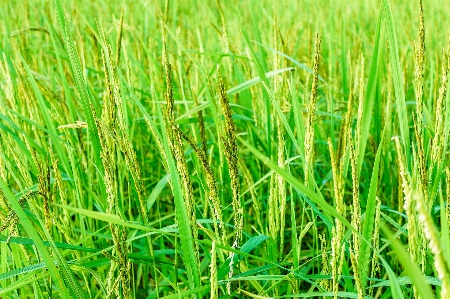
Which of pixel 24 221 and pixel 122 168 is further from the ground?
pixel 24 221

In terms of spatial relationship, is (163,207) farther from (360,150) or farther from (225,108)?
(225,108)

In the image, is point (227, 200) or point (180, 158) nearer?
point (180, 158)

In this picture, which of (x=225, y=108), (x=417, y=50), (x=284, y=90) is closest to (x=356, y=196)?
(x=225, y=108)

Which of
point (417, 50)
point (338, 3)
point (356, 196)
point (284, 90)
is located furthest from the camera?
point (338, 3)

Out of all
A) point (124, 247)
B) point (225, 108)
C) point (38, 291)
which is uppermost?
point (225, 108)

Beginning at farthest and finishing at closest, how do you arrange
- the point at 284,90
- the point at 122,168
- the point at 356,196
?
the point at 284,90, the point at 122,168, the point at 356,196

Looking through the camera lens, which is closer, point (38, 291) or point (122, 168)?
point (38, 291)

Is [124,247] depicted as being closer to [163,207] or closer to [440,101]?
[440,101]

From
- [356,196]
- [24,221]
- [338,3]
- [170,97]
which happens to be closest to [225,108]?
[170,97]

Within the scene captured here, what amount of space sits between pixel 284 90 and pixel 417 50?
0.70 m

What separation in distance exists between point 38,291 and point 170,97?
1.56 ft

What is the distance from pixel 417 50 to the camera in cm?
100

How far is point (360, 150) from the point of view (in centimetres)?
107

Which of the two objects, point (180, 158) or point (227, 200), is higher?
point (180, 158)
